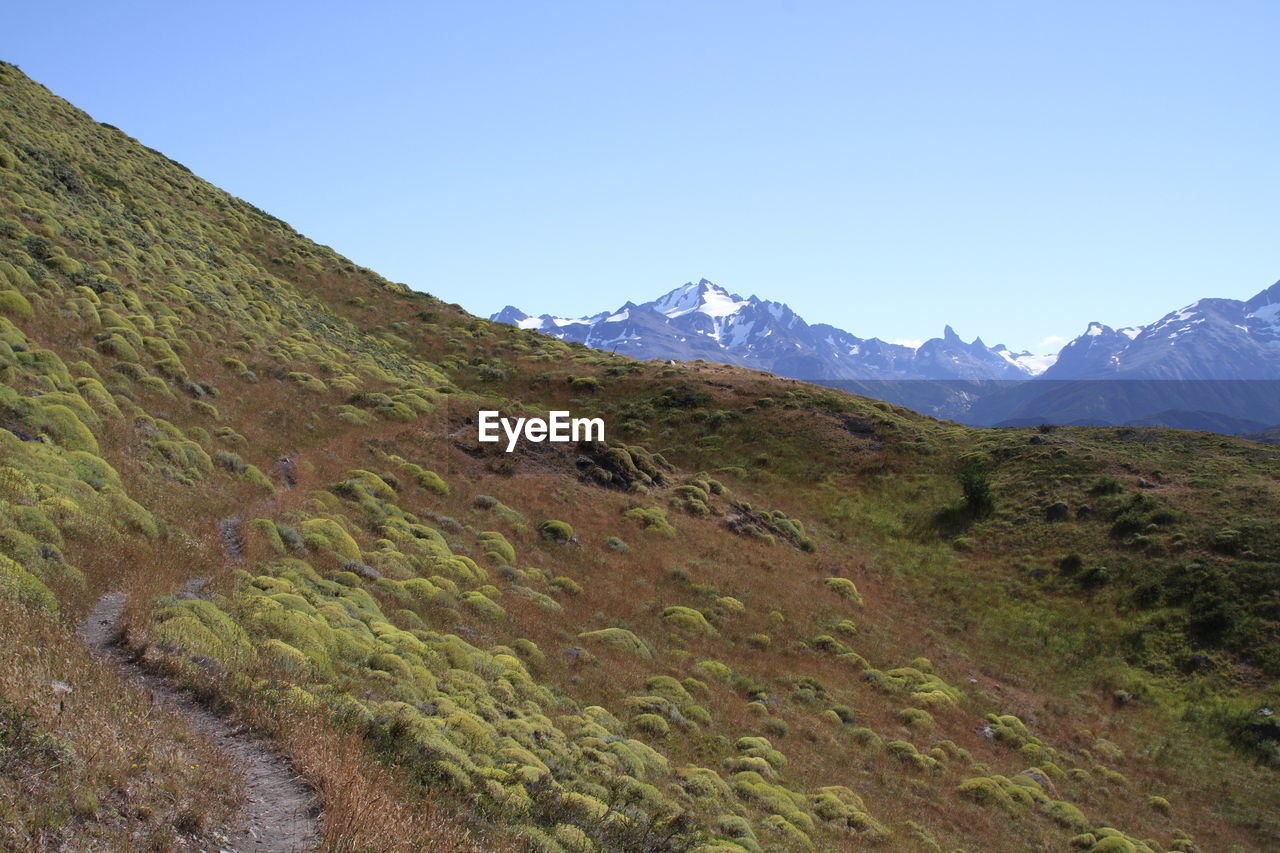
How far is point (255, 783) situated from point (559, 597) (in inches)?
778

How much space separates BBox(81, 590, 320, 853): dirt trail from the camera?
721cm

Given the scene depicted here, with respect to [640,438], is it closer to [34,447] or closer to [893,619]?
[893,619]

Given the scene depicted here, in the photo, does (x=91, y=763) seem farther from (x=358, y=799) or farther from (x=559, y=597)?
(x=559, y=597)

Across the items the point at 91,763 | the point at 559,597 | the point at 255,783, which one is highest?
the point at 91,763

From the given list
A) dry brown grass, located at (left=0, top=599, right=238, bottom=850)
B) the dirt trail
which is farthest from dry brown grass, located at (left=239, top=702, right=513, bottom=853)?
dry brown grass, located at (left=0, top=599, right=238, bottom=850)

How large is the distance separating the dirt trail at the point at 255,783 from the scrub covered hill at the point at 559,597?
0.20 meters

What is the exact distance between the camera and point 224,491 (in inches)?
888

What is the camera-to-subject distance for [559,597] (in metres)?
27.6

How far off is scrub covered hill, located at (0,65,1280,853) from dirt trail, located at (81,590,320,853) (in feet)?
0.67

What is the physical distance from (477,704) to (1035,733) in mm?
24637

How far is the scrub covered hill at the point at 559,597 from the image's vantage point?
31.9ft

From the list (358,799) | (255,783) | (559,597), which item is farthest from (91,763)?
(559,597)

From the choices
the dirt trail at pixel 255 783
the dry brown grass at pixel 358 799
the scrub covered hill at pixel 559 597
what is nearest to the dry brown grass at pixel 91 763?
the scrub covered hill at pixel 559 597

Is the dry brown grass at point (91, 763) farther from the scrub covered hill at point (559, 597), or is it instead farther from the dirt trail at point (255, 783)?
the dirt trail at point (255, 783)
